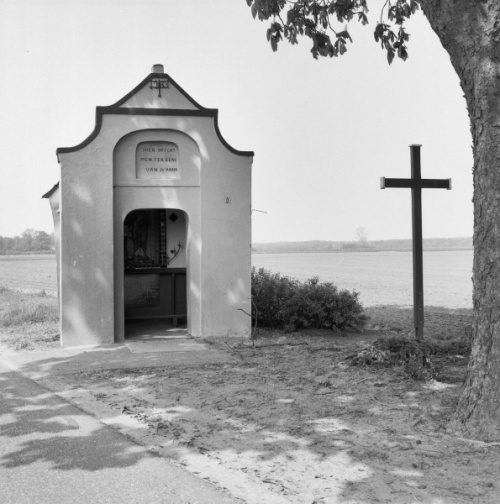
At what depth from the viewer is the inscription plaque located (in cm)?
1169

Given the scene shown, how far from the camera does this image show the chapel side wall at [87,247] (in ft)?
36.1

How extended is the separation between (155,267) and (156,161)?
2.80m

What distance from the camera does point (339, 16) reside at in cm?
991

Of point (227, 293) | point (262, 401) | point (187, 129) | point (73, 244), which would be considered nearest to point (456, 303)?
point (227, 293)

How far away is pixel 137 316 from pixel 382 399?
7.68 meters

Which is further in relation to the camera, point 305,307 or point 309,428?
point 305,307

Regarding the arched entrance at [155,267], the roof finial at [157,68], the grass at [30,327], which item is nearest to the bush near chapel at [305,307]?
the arched entrance at [155,267]

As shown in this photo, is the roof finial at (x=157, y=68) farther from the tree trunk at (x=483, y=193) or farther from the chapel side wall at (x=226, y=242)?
the tree trunk at (x=483, y=193)

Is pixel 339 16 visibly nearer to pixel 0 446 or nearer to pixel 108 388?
pixel 108 388

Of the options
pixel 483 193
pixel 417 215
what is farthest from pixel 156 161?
pixel 483 193

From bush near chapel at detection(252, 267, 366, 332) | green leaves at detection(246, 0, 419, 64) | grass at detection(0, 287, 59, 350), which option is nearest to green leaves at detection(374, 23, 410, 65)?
green leaves at detection(246, 0, 419, 64)

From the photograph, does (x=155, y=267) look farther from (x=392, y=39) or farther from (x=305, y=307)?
(x=392, y=39)

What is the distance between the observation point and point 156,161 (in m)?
11.7

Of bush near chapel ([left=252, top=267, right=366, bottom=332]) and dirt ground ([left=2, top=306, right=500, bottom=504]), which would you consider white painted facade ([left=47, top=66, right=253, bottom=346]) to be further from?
dirt ground ([left=2, top=306, right=500, bottom=504])
